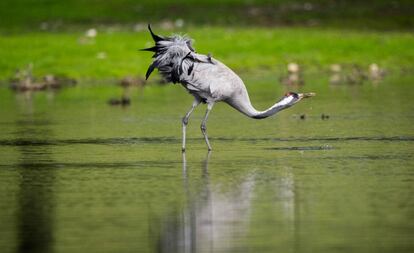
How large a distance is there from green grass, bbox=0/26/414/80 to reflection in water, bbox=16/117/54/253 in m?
23.0

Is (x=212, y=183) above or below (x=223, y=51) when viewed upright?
below

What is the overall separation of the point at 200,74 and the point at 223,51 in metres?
27.1

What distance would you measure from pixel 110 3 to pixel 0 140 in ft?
142

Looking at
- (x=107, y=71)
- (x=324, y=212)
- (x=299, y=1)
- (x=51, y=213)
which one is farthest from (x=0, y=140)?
(x=299, y=1)

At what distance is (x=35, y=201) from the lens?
1641cm

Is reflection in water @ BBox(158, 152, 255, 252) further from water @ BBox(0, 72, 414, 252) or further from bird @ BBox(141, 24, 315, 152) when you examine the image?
bird @ BBox(141, 24, 315, 152)

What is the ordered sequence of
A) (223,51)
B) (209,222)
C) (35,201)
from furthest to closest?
(223,51)
(35,201)
(209,222)

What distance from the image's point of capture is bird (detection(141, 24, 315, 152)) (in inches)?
849

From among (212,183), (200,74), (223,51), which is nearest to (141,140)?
(200,74)

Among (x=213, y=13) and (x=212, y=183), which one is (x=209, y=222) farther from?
(x=213, y=13)

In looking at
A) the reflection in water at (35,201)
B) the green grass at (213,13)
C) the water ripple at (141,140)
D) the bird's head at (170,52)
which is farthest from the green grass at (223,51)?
the bird's head at (170,52)

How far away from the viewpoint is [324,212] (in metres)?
14.9

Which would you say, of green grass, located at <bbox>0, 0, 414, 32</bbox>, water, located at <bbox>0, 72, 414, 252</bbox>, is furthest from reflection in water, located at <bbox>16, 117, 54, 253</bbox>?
green grass, located at <bbox>0, 0, 414, 32</bbox>

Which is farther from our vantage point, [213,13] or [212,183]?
[213,13]
